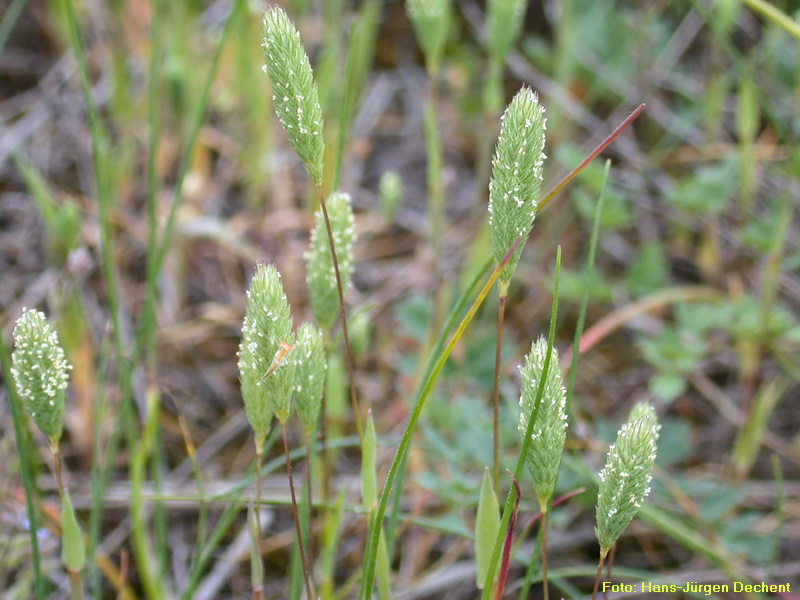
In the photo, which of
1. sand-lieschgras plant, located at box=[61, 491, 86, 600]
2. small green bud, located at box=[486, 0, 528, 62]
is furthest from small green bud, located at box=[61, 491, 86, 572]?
small green bud, located at box=[486, 0, 528, 62]

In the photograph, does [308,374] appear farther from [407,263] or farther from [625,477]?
[407,263]

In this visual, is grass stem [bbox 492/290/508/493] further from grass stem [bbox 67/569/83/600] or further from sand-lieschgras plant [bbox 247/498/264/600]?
grass stem [bbox 67/569/83/600]

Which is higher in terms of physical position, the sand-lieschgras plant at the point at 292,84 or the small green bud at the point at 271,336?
the sand-lieschgras plant at the point at 292,84

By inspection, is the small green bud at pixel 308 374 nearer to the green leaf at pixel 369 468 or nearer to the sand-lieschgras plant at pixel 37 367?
the green leaf at pixel 369 468

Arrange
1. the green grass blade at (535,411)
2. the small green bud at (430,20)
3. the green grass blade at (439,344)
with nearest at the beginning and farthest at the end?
the green grass blade at (535,411), the green grass blade at (439,344), the small green bud at (430,20)

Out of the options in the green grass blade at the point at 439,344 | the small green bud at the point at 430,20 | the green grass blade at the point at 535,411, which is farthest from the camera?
the small green bud at the point at 430,20

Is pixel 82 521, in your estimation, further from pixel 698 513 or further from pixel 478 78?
pixel 478 78

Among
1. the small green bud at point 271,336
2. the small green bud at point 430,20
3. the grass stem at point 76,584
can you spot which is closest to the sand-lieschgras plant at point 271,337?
the small green bud at point 271,336

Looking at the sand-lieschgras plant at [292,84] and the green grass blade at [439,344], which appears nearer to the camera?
the sand-lieschgras plant at [292,84]
